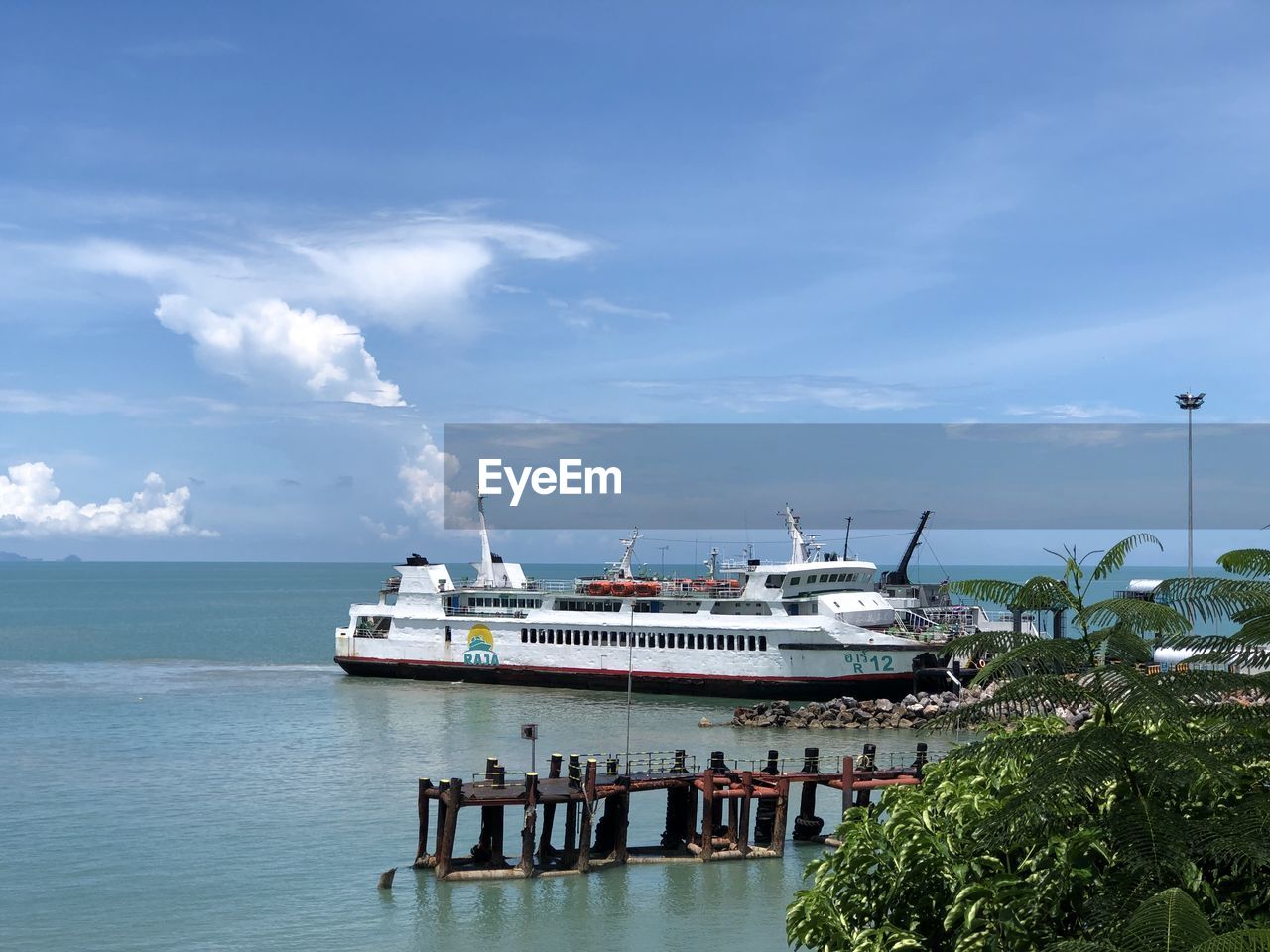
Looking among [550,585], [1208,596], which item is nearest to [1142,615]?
[1208,596]

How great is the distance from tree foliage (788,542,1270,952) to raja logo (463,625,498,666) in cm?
4945

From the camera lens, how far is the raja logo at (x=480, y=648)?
64.2m

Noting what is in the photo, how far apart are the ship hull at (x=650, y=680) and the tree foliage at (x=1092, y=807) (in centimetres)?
3428

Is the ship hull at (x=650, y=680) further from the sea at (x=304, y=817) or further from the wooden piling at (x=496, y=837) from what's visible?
the wooden piling at (x=496, y=837)

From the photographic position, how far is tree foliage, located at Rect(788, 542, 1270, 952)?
1220 centimetres

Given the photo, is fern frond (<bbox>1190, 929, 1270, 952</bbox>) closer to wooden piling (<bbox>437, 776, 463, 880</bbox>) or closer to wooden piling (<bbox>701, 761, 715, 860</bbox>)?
wooden piling (<bbox>437, 776, 463, 880</bbox>)

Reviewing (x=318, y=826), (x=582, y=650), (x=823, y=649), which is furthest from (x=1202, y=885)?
(x=582, y=650)

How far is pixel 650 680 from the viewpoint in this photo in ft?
194

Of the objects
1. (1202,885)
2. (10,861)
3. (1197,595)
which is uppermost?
(1197,595)

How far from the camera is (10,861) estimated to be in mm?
30234

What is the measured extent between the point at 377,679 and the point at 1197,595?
58735 millimetres

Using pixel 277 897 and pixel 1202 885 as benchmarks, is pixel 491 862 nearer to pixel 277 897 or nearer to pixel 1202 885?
pixel 277 897

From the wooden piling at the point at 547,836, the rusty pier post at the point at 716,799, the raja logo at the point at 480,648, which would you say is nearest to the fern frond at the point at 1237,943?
the rusty pier post at the point at 716,799

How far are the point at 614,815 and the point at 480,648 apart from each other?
35.4 m
